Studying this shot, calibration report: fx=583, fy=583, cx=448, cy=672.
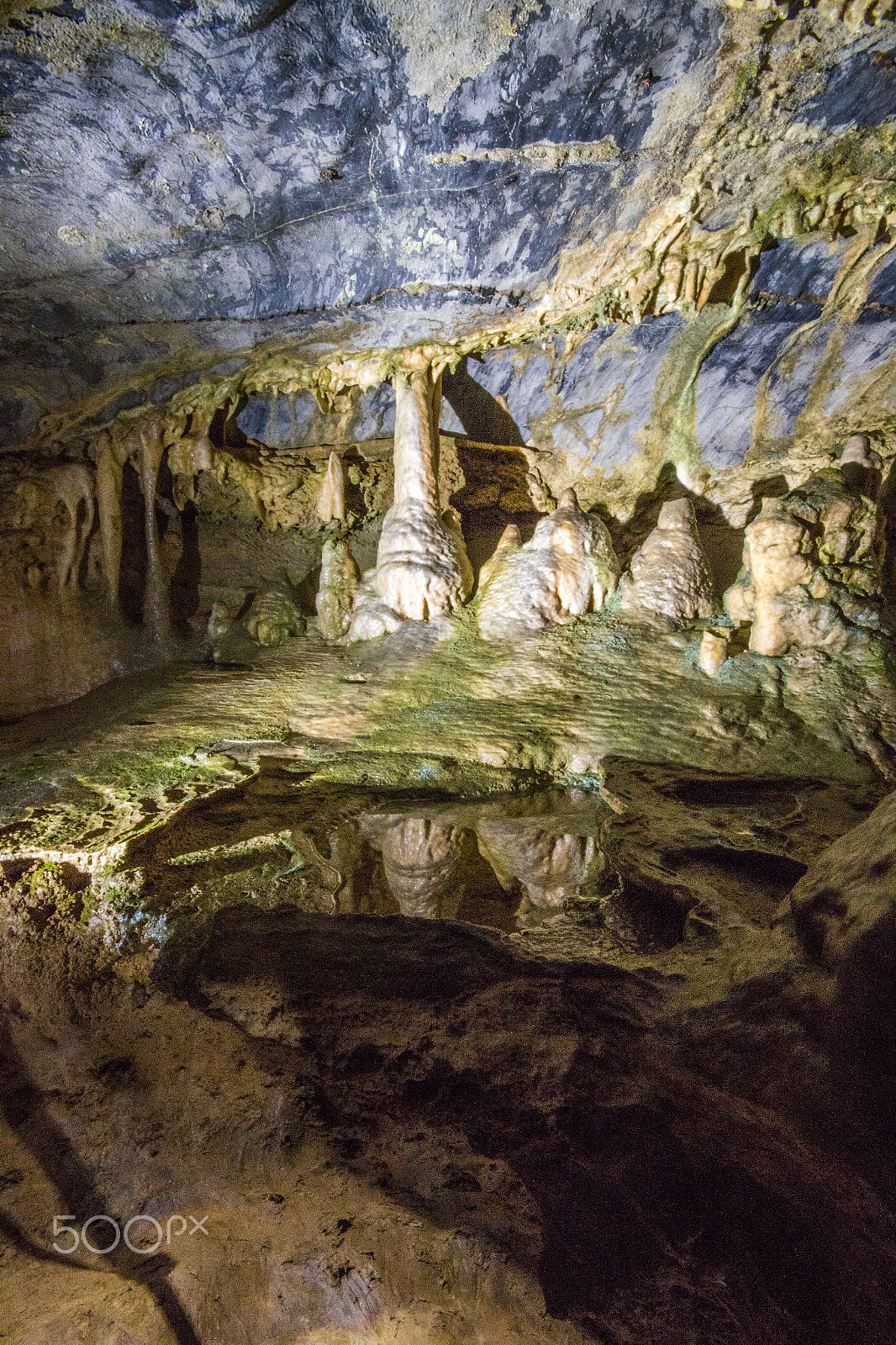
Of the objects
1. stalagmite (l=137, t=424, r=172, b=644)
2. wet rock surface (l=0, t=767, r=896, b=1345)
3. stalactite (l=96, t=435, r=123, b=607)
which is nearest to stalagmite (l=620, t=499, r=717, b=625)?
wet rock surface (l=0, t=767, r=896, b=1345)

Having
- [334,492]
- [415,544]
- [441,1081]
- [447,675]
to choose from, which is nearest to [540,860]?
[441,1081]

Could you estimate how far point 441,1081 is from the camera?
61.1 inches

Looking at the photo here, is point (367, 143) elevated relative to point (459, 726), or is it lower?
elevated

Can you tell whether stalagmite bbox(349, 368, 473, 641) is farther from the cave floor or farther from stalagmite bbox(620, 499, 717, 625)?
stalagmite bbox(620, 499, 717, 625)

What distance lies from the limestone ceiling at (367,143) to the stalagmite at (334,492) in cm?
220

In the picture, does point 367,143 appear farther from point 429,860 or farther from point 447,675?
point 429,860

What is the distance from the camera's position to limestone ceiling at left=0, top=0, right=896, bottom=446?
122 inches

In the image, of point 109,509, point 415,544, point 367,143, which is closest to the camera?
point 367,143

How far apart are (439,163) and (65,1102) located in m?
5.25

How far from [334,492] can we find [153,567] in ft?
8.35

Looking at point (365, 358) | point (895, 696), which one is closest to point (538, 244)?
point (365, 358)

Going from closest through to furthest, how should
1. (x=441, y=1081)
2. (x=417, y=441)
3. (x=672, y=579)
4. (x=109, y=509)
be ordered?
(x=441, y=1081), (x=672, y=579), (x=417, y=441), (x=109, y=509)

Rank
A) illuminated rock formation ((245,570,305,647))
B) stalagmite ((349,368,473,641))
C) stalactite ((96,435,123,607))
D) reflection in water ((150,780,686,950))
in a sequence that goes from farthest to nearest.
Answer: stalactite ((96,435,123,607))
illuminated rock formation ((245,570,305,647))
stalagmite ((349,368,473,641))
reflection in water ((150,780,686,950))

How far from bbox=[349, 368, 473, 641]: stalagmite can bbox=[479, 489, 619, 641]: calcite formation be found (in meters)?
0.54
